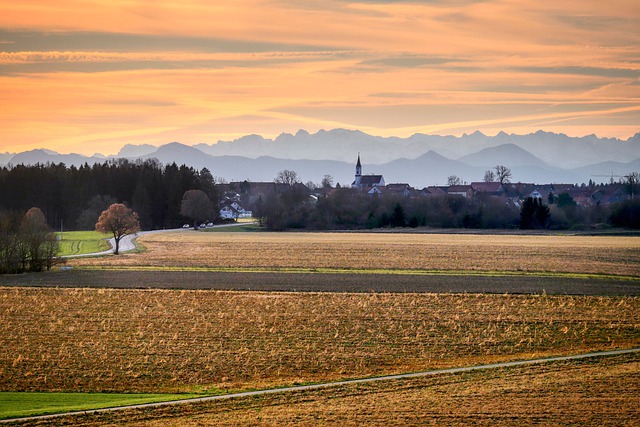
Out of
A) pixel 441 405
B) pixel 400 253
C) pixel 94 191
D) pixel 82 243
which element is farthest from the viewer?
pixel 94 191

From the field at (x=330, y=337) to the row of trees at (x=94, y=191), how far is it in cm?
7501

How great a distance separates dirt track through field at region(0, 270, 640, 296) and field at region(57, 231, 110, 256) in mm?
19388

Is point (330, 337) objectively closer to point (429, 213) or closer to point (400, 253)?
point (400, 253)

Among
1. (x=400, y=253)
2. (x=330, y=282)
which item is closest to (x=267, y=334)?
(x=330, y=282)

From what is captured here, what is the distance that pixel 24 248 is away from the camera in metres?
57.8

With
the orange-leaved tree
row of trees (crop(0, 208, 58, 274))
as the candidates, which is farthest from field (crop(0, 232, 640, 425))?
the orange-leaved tree

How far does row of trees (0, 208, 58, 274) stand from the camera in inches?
2243

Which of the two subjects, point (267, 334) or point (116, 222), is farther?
point (116, 222)

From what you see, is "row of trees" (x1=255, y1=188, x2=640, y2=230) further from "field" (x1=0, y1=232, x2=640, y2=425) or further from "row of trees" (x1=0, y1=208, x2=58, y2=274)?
"row of trees" (x1=0, y1=208, x2=58, y2=274)

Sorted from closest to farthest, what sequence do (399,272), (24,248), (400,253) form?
1. (399,272)
2. (24,248)
3. (400,253)

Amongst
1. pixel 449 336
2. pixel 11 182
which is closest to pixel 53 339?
pixel 449 336

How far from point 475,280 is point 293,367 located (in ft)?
85.2

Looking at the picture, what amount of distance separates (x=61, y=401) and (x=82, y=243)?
238 ft

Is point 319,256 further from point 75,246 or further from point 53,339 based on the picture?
point 53,339
